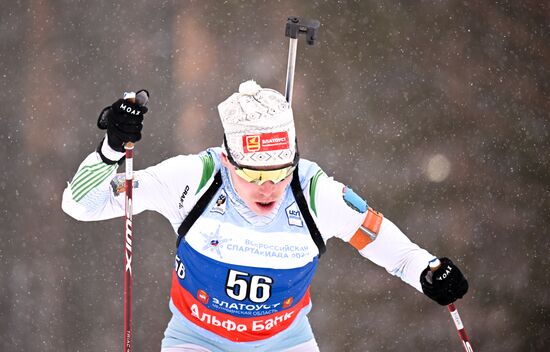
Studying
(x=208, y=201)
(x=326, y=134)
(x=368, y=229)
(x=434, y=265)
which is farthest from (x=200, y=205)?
(x=326, y=134)

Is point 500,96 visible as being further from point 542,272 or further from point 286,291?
point 286,291

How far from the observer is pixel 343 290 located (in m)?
7.83

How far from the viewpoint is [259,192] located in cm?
398

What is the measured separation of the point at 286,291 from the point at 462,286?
0.93 meters

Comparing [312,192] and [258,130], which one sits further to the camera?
[312,192]

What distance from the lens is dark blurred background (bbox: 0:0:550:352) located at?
23.8ft

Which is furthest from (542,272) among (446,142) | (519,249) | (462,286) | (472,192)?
(462,286)

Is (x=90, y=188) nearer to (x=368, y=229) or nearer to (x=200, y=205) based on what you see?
(x=200, y=205)

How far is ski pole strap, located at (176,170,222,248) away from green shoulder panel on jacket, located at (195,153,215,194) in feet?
0.11

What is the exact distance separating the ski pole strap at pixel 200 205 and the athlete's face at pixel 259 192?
0.29ft

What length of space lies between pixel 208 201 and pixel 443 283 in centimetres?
129

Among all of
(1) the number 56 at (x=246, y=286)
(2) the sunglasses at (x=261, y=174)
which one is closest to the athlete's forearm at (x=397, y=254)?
(1) the number 56 at (x=246, y=286)

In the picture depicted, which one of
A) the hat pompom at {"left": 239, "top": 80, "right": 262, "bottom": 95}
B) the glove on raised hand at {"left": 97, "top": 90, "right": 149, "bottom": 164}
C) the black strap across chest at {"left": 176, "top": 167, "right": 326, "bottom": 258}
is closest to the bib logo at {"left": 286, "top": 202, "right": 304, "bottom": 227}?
the black strap across chest at {"left": 176, "top": 167, "right": 326, "bottom": 258}

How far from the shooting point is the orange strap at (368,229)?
4352 mm
